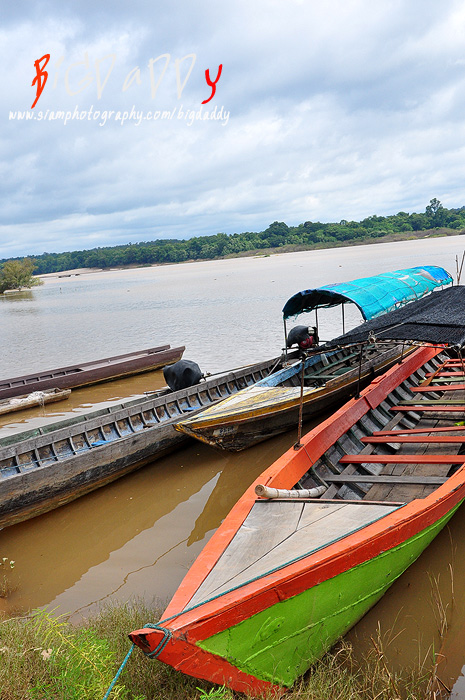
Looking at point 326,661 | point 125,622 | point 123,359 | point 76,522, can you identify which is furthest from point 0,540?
point 123,359

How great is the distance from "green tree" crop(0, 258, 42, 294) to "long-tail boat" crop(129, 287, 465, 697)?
2461 inches

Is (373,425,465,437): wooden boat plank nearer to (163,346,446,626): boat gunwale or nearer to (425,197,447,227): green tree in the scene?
(163,346,446,626): boat gunwale

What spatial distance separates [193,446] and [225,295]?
29443 millimetres

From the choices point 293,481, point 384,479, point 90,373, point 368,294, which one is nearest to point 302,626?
point 293,481

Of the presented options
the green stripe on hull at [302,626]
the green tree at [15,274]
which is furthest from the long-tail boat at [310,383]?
the green tree at [15,274]

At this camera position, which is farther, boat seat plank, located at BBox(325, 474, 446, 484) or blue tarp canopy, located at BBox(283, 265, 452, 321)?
blue tarp canopy, located at BBox(283, 265, 452, 321)

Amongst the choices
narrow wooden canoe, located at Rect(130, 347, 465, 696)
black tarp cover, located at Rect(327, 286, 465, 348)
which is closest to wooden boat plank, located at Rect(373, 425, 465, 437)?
narrow wooden canoe, located at Rect(130, 347, 465, 696)

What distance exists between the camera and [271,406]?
8.46 metres

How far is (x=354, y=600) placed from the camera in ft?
13.0

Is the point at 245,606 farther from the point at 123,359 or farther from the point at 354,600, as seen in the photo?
the point at 123,359

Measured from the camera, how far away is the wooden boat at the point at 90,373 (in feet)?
46.6

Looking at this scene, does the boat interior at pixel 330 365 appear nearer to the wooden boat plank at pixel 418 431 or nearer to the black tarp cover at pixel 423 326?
the black tarp cover at pixel 423 326

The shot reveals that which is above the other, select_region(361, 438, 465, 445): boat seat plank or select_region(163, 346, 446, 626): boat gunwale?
select_region(163, 346, 446, 626): boat gunwale

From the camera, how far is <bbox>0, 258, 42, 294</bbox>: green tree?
202ft
